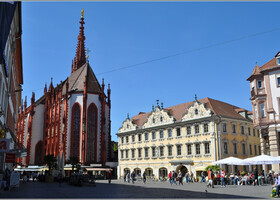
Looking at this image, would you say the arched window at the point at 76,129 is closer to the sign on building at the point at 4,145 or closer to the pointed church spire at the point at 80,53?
the pointed church spire at the point at 80,53

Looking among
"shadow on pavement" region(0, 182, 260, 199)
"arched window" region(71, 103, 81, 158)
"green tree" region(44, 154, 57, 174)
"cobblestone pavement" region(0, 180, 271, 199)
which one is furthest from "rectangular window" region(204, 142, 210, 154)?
"arched window" region(71, 103, 81, 158)

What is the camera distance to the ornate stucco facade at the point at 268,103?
30359 millimetres

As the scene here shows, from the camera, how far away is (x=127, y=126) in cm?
5647

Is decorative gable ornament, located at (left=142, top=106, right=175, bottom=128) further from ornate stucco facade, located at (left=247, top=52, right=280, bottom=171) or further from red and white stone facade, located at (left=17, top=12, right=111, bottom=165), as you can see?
ornate stucco facade, located at (left=247, top=52, right=280, bottom=171)

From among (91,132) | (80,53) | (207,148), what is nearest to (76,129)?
(91,132)

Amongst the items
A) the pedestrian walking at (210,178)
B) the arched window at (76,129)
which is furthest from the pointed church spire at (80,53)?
the pedestrian walking at (210,178)

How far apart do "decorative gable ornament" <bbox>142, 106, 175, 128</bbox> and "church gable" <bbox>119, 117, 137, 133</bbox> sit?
112 inches

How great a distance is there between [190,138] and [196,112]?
148 inches

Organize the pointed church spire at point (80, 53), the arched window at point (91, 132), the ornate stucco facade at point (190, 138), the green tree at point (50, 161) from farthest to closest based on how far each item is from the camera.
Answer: the pointed church spire at point (80, 53) < the arched window at point (91, 132) < the green tree at point (50, 161) < the ornate stucco facade at point (190, 138)

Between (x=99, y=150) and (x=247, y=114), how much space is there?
28.3 m

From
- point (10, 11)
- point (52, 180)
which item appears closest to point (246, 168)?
point (52, 180)

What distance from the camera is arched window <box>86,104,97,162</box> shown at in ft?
→ 196

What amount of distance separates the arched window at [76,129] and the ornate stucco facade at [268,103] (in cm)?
3621

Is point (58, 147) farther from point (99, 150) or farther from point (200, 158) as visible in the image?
point (200, 158)
